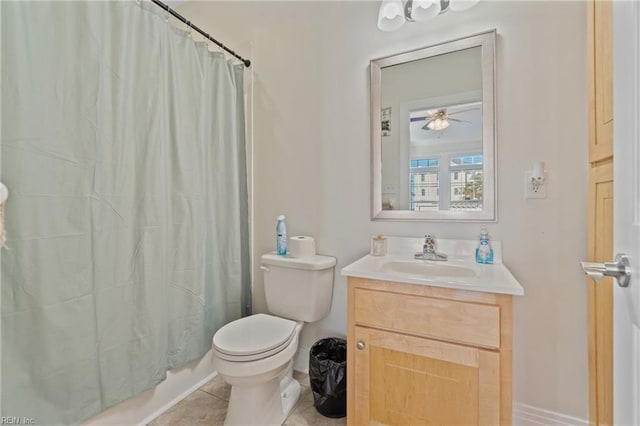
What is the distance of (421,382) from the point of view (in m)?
1.08

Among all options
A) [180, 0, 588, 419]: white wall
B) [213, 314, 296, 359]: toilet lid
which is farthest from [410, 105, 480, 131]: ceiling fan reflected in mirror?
[213, 314, 296, 359]: toilet lid

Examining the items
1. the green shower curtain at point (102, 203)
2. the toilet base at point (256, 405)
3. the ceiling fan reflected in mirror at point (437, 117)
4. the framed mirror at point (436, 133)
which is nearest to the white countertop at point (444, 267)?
the framed mirror at point (436, 133)

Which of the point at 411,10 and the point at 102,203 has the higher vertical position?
the point at 411,10

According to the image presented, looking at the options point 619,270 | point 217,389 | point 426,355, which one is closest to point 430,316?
point 426,355

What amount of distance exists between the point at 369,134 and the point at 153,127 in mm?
1094

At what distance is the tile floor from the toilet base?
0.09 metres

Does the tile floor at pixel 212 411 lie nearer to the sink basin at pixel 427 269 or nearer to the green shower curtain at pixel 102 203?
the green shower curtain at pixel 102 203

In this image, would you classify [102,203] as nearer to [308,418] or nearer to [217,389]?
[217,389]

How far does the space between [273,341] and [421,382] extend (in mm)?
652

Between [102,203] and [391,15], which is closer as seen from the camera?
[102,203]

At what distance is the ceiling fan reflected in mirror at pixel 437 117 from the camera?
4.70ft

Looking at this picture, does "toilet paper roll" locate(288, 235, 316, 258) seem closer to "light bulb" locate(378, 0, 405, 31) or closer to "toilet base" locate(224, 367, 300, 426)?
"toilet base" locate(224, 367, 300, 426)

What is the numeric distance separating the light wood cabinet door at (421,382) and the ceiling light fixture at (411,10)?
1472mm

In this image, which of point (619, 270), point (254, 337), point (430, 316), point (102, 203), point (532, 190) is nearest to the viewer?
point (619, 270)
